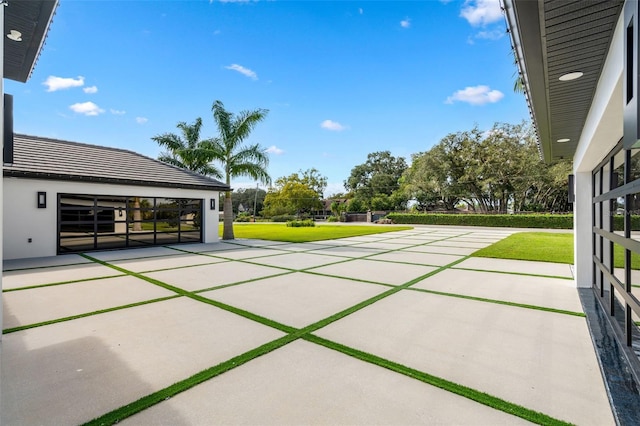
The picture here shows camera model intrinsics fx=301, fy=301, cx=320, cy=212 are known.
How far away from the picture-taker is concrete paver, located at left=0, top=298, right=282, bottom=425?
2.19 meters

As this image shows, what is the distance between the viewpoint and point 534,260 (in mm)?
8672

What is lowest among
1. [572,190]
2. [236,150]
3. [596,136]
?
[572,190]

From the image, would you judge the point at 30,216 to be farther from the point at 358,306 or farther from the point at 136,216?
the point at 358,306

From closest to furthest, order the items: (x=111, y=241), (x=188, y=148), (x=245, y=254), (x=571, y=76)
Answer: (x=571, y=76), (x=245, y=254), (x=111, y=241), (x=188, y=148)

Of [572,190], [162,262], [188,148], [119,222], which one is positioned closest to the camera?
[572,190]

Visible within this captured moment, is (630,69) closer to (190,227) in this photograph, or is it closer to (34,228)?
(34,228)

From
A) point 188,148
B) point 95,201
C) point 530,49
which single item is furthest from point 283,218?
point 530,49

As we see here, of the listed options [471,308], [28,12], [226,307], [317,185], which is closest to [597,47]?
[471,308]

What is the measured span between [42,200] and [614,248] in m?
13.5

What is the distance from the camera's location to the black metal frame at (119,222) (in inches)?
389

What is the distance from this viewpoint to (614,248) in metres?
3.96

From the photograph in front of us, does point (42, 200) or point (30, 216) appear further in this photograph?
point (42, 200)

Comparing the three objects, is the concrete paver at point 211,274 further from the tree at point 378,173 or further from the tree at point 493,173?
the tree at point 378,173

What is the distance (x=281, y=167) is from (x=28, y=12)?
4815 cm
